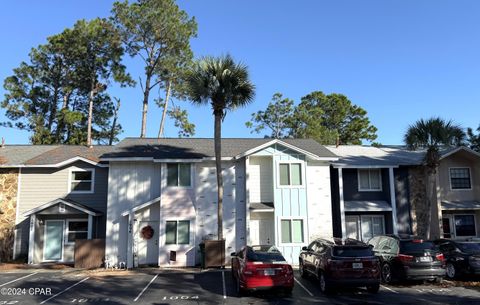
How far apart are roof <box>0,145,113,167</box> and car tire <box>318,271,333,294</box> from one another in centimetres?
1507

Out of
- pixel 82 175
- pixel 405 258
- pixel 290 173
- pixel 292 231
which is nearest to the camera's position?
pixel 405 258

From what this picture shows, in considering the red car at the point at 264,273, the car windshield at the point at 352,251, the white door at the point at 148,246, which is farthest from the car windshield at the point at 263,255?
the white door at the point at 148,246

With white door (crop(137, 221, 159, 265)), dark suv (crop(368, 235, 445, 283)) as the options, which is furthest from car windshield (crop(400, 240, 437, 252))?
white door (crop(137, 221, 159, 265))

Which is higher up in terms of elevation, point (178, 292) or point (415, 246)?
→ point (415, 246)

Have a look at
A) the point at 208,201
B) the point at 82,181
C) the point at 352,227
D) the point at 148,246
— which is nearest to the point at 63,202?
the point at 82,181

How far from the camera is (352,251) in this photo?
12.4m

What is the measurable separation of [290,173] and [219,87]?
6.18 meters

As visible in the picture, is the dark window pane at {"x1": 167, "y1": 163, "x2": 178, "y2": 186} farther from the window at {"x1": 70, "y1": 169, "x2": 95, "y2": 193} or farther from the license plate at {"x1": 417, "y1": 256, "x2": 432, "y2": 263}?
the license plate at {"x1": 417, "y1": 256, "x2": 432, "y2": 263}

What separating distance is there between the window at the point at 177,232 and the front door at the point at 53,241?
6.49m

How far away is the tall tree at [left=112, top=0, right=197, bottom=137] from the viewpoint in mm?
35469

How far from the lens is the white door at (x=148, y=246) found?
20.4 m

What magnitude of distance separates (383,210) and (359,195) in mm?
1667

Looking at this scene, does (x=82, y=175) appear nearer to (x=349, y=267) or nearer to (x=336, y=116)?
(x=349, y=267)

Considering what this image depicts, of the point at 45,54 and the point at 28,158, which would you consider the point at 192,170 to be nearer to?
the point at 28,158
